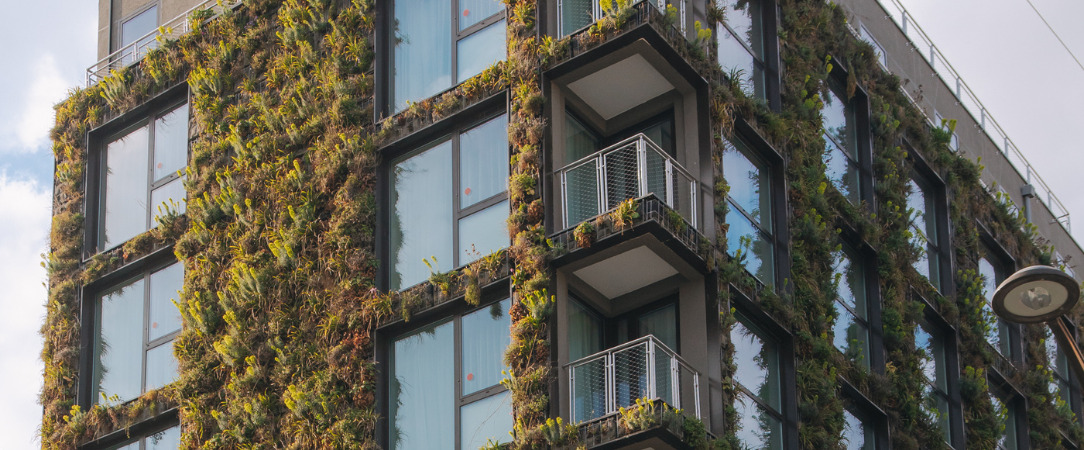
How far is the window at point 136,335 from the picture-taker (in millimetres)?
27312

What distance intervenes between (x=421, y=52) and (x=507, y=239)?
13.2 feet

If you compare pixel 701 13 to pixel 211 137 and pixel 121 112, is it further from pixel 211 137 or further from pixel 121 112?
pixel 121 112

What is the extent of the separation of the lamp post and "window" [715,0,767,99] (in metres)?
10.5

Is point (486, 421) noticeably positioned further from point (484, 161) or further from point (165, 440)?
point (165, 440)

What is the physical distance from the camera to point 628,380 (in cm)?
2253

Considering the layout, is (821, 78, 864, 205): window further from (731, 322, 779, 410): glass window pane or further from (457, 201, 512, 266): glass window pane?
(457, 201, 512, 266): glass window pane

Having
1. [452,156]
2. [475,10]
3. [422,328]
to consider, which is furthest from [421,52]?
[422,328]

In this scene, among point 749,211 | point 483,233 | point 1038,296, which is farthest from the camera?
point 749,211

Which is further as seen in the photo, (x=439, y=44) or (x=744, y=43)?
(x=744, y=43)

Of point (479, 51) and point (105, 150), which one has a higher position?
point (105, 150)

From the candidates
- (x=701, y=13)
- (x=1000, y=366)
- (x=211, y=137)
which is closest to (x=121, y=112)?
(x=211, y=137)

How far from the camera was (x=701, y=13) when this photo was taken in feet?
84.3

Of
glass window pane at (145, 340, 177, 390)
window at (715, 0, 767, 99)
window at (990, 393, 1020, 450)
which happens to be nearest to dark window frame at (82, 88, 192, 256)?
glass window pane at (145, 340, 177, 390)

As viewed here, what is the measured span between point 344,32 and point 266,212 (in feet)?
9.72
